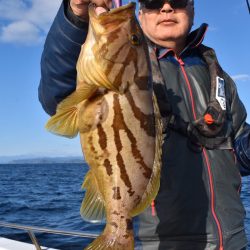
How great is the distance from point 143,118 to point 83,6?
0.87 metres

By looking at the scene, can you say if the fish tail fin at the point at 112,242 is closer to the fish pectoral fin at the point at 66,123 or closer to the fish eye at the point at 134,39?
the fish pectoral fin at the point at 66,123

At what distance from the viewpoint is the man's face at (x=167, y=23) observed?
3.44 m

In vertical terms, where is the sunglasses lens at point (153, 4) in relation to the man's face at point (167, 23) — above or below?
above

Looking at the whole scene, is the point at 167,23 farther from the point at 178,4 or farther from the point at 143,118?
the point at 143,118

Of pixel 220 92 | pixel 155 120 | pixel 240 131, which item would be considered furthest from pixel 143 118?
pixel 240 131

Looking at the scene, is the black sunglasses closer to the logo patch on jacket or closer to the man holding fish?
the man holding fish

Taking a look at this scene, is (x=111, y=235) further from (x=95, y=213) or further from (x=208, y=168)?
(x=208, y=168)

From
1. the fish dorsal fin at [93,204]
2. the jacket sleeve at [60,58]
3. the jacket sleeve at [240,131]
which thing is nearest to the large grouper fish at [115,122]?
the fish dorsal fin at [93,204]

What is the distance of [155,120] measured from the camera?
256 cm

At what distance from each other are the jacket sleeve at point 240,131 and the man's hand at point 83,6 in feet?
5.23

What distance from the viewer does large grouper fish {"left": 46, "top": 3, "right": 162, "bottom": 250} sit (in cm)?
240

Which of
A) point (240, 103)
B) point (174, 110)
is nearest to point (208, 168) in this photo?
point (174, 110)

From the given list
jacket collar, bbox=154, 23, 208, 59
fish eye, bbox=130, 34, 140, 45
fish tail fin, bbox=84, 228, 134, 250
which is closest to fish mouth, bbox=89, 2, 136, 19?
fish eye, bbox=130, 34, 140, 45

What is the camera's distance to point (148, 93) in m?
2.55
